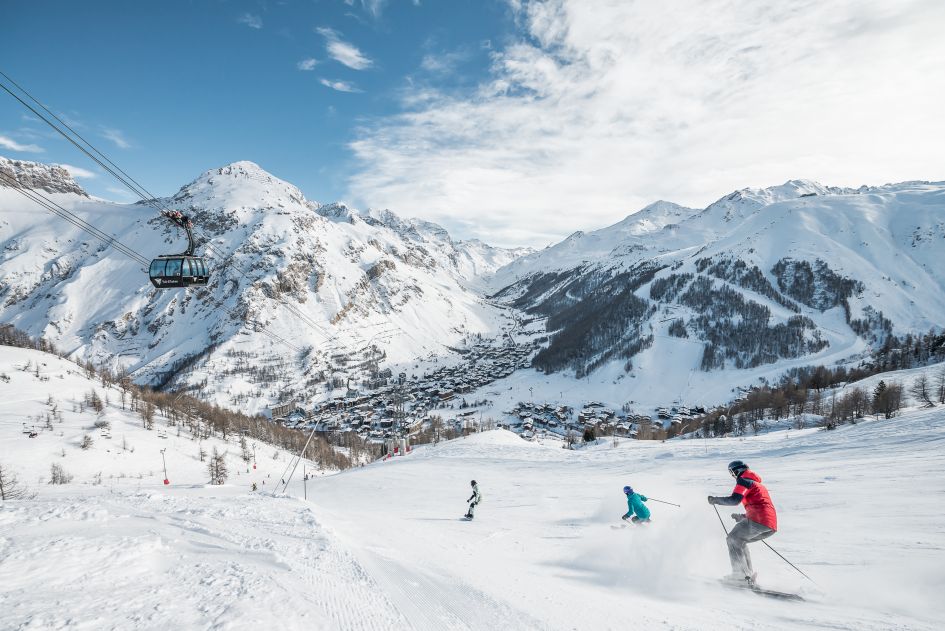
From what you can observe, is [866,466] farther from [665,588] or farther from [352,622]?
[352,622]

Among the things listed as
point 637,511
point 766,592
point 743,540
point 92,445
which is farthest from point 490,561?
point 92,445

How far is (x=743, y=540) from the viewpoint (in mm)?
7734

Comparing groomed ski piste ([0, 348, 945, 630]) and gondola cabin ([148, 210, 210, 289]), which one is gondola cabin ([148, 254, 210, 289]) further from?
groomed ski piste ([0, 348, 945, 630])

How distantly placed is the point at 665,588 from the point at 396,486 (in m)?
17.1

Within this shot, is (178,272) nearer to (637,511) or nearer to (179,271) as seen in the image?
(179,271)

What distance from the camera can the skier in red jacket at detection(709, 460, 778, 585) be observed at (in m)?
7.61

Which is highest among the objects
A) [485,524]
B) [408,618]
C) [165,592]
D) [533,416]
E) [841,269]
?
[841,269]

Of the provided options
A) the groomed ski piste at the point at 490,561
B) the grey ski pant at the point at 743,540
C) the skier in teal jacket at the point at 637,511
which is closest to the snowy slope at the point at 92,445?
the groomed ski piste at the point at 490,561

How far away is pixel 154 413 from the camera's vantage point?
8775cm

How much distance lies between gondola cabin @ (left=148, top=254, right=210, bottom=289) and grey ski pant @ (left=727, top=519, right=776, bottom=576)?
65.0 ft

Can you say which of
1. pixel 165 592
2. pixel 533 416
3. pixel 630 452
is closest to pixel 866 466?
pixel 630 452

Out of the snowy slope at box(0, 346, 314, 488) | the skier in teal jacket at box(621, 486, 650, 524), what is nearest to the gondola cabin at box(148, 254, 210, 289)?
the skier in teal jacket at box(621, 486, 650, 524)

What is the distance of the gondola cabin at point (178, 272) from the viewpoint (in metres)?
17.7

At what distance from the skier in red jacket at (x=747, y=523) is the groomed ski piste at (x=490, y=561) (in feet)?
1.66
